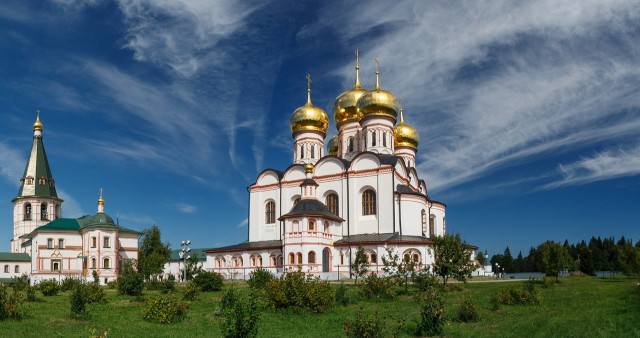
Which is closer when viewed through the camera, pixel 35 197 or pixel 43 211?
pixel 35 197

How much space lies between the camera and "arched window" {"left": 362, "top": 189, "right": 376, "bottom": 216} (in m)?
35.9

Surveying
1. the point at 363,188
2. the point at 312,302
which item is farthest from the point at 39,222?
the point at 312,302

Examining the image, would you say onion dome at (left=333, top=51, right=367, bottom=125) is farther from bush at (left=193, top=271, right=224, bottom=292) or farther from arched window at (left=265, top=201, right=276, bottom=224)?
bush at (left=193, top=271, right=224, bottom=292)

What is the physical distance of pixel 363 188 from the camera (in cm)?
3644

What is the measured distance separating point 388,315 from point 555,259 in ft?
40.7

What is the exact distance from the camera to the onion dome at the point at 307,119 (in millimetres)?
43438

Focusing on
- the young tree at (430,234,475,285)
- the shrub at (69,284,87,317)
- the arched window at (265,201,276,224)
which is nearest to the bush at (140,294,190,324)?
the shrub at (69,284,87,317)

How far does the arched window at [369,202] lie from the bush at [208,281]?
14.7 metres

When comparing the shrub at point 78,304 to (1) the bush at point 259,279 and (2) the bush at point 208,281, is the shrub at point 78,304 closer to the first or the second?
(2) the bush at point 208,281

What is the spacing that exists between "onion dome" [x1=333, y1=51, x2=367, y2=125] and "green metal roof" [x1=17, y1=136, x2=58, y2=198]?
27852mm

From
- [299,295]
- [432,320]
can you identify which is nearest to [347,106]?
[299,295]

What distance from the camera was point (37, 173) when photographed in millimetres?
46844

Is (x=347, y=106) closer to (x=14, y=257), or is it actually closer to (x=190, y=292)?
(x=190, y=292)

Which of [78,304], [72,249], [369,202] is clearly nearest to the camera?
[78,304]
